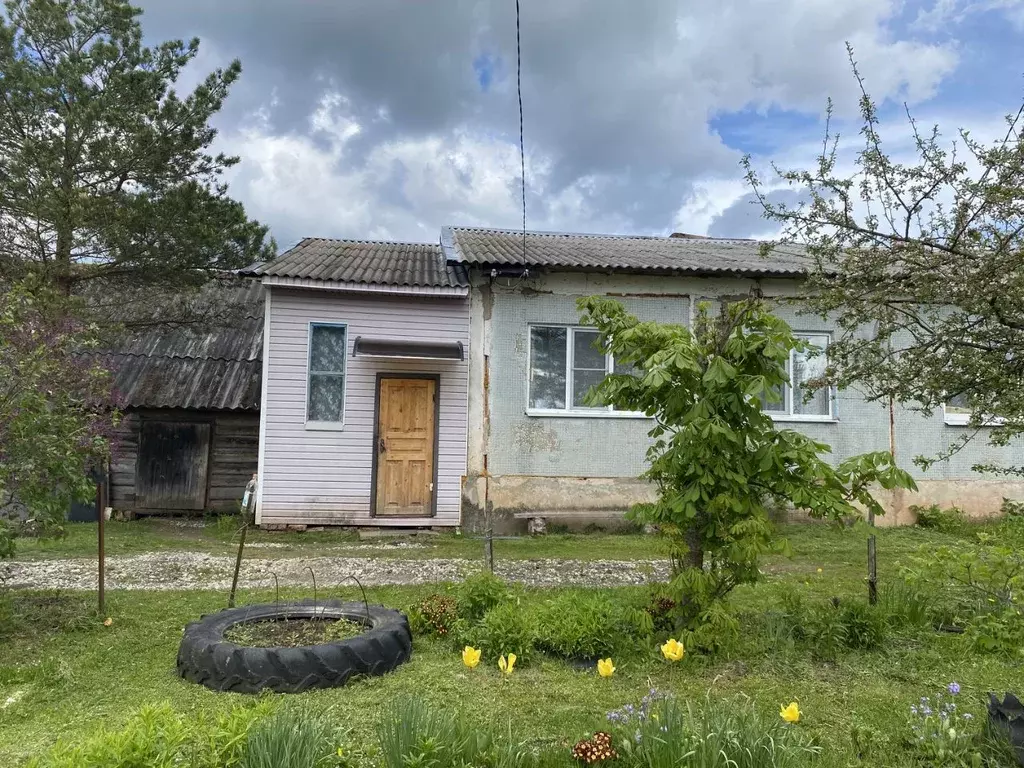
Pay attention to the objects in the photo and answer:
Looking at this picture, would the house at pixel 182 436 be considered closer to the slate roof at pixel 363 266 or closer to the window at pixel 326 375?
the window at pixel 326 375

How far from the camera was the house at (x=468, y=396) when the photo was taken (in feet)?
33.8

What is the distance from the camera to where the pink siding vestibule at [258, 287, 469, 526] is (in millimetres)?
10242

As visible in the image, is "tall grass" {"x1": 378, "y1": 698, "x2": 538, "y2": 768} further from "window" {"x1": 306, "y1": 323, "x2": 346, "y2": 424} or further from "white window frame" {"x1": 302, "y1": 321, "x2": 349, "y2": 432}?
"window" {"x1": 306, "y1": 323, "x2": 346, "y2": 424}

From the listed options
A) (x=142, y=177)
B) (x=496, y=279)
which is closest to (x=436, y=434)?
(x=496, y=279)

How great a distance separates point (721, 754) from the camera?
98.7 inches

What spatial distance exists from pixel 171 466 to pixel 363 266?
5.10 metres

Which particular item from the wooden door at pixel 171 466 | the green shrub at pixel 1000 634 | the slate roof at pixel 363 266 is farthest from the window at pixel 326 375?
the green shrub at pixel 1000 634

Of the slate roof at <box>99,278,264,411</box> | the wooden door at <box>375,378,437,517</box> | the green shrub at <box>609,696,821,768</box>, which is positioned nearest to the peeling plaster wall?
the wooden door at <box>375,378,437,517</box>

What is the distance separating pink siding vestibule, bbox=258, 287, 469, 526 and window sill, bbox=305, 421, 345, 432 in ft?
0.05

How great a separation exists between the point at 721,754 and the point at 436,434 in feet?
27.4

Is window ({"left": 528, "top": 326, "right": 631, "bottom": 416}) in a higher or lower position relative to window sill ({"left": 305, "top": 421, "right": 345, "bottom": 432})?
higher

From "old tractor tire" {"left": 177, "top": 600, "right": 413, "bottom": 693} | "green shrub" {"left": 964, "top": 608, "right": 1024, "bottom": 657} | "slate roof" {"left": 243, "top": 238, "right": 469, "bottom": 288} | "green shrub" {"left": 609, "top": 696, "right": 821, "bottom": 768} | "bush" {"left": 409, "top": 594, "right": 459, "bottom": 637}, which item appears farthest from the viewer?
"slate roof" {"left": 243, "top": 238, "right": 469, "bottom": 288}

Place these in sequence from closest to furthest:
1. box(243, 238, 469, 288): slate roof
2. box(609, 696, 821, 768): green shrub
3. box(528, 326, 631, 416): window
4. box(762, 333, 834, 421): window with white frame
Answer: box(609, 696, 821, 768): green shrub
box(243, 238, 469, 288): slate roof
box(528, 326, 631, 416): window
box(762, 333, 834, 421): window with white frame

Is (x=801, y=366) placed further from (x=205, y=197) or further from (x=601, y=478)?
(x=205, y=197)
